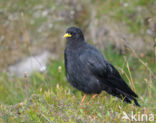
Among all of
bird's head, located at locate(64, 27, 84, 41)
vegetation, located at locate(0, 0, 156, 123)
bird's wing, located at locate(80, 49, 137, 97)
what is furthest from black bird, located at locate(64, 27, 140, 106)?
vegetation, located at locate(0, 0, 156, 123)

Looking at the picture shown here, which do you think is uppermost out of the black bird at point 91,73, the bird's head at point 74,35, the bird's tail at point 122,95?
the bird's head at point 74,35

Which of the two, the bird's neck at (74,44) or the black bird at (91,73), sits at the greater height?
the bird's neck at (74,44)

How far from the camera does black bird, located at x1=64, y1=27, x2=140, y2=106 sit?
468 cm

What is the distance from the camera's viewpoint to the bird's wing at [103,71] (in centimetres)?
471

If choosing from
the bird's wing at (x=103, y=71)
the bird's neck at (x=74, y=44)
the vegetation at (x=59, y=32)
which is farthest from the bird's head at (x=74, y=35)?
the vegetation at (x=59, y=32)

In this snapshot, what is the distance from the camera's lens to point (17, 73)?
7.64 meters

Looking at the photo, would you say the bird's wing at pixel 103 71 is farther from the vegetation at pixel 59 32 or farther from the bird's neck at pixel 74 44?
the vegetation at pixel 59 32

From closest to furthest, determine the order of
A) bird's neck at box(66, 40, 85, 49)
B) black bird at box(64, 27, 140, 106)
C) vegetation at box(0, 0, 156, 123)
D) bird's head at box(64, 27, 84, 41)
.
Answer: black bird at box(64, 27, 140, 106) → bird's neck at box(66, 40, 85, 49) → bird's head at box(64, 27, 84, 41) → vegetation at box(0, 0, 156, 123)

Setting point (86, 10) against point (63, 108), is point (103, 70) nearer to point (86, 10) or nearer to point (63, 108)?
point (63, 108)

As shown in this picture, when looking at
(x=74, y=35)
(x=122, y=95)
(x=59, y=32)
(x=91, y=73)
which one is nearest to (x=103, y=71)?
(x=91, y=73)

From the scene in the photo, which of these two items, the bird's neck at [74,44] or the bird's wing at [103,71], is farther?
the bird's neck at [74,44]

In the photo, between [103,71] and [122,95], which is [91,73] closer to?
[103,71]

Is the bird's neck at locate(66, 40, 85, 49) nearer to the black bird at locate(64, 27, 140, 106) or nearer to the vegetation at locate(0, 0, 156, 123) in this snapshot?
the black bird at locate(64, 27, 140, 106)

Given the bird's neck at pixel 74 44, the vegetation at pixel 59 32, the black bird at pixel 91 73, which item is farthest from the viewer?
the vegetation at pixel 59 32
